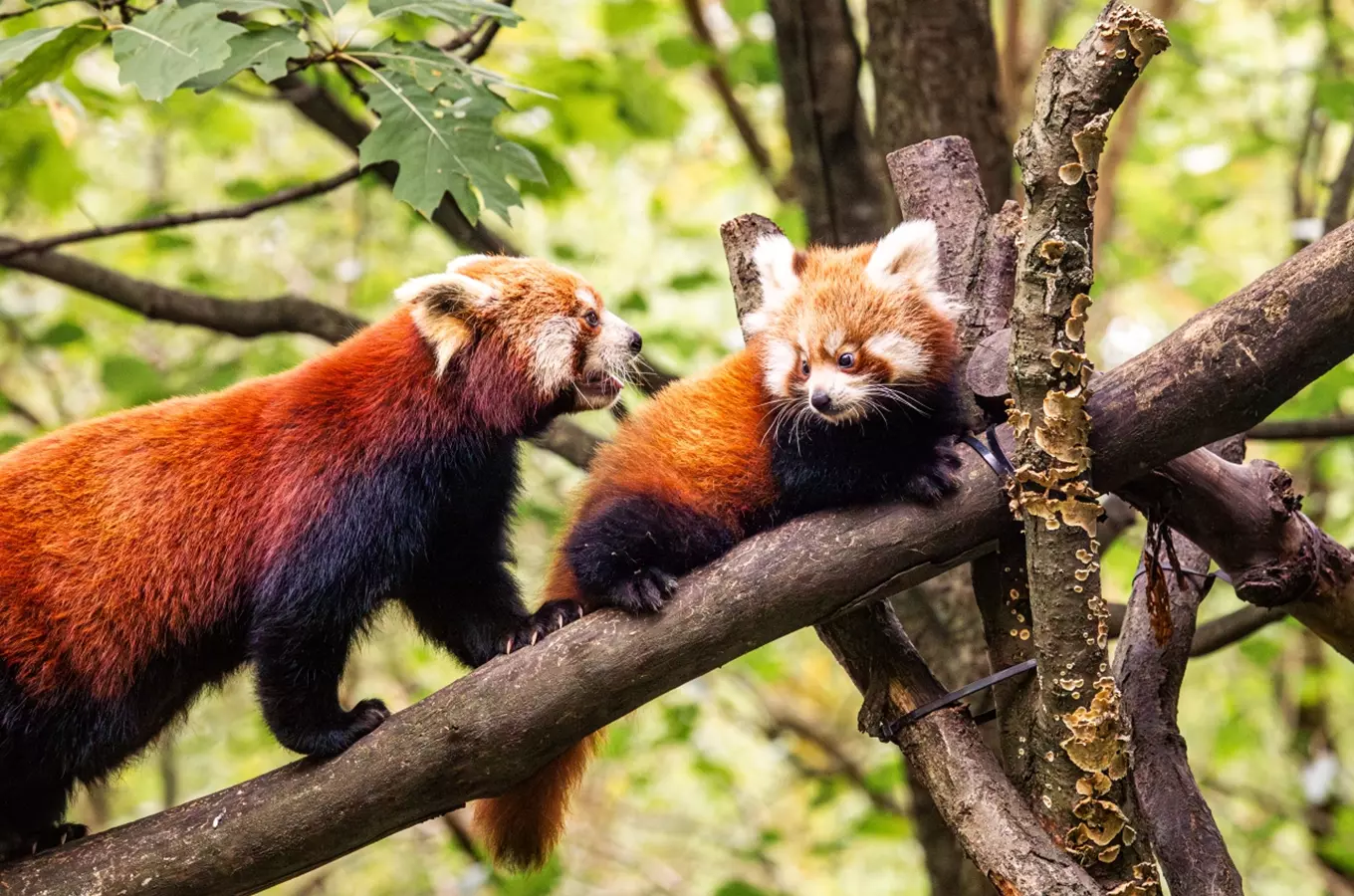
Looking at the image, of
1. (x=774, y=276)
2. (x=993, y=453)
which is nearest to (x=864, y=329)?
(x=774, y=276)

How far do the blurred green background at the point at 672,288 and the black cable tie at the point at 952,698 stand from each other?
1.84 metres

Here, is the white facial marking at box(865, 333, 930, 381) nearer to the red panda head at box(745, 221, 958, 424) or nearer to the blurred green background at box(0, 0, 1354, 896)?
the red panda head at box(745, 221, 958, 424)

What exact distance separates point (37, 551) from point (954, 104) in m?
2.62

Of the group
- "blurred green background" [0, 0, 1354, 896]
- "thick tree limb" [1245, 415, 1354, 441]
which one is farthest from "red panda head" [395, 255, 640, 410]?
"thick tree limb" [1245, 415, 1354, 441]

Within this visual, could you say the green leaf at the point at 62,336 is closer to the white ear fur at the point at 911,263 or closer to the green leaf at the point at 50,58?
the green leaf at the point at 50,58

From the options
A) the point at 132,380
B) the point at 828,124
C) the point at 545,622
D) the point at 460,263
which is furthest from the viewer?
the point at 132,380

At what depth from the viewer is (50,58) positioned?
7.63ft

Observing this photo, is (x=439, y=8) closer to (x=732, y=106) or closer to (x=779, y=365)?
(x=779, y=365)

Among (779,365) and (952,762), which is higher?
(779,365)

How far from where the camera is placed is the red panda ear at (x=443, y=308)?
7.82 ft

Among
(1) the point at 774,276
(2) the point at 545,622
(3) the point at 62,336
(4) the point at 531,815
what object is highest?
(1) the point at 774,276

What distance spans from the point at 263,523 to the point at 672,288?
2.26 m

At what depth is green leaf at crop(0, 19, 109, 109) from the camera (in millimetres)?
2293

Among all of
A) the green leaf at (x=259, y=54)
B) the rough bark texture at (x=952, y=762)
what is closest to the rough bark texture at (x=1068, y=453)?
the rough bark texture at (x=952, y=762)
